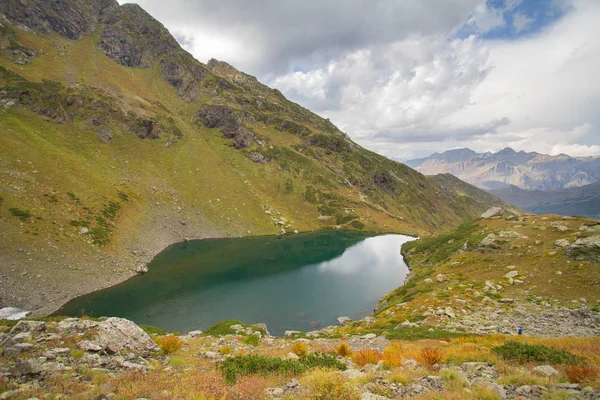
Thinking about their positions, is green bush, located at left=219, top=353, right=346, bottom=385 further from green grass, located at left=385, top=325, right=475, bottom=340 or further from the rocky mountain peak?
the rocky mountain peak

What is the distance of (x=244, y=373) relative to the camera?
1224 centimetres

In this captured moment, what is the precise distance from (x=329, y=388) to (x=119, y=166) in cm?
11449

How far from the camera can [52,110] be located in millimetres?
101250

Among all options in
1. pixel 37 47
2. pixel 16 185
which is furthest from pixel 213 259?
pixel 37 47

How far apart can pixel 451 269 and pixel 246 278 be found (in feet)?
140

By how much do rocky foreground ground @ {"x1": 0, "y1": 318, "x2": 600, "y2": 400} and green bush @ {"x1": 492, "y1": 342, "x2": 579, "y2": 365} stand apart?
0.17 metres

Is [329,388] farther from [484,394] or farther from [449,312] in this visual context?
[449,312]

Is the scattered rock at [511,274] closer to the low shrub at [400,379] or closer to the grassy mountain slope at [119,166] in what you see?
the low shrub at [400,379]

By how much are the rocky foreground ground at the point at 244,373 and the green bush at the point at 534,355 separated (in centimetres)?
17

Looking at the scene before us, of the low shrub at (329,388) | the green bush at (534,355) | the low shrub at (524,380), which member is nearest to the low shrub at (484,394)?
the low shrub at (524,380)

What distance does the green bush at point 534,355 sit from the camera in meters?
11.6

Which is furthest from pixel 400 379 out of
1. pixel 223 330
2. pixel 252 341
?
pixel 223 330

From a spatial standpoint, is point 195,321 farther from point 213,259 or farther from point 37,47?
point 37,47

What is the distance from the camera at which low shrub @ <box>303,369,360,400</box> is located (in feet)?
29.7
